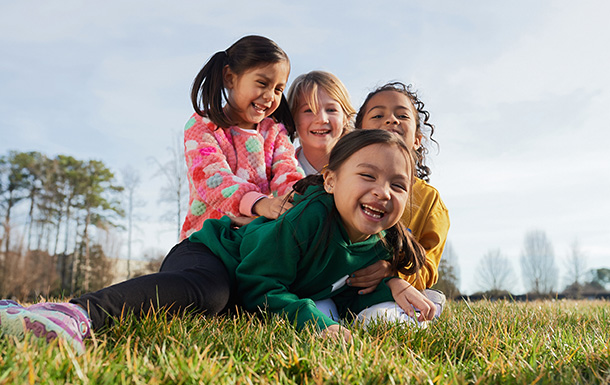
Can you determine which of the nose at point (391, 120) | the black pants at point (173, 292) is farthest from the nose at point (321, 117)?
the black pants at point (173, 292)

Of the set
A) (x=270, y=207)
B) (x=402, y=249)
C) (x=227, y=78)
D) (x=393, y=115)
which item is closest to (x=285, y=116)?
(x=227, y=78)

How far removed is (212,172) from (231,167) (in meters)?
0.25

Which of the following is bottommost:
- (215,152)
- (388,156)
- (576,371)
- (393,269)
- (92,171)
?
(576,371)

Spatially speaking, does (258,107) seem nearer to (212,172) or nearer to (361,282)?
(212,172)

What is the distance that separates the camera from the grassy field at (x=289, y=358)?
4.25 feet

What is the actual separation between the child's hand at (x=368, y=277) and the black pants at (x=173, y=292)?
29.6 inches

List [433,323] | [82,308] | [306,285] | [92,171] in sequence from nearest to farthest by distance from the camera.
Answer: [82,308] → [433,323] → [306,285] → [92,171]

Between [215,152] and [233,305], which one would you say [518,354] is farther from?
[215,152]

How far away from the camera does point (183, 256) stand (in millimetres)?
2852

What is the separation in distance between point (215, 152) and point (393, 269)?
1569mm

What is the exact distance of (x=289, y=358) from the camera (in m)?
1.54

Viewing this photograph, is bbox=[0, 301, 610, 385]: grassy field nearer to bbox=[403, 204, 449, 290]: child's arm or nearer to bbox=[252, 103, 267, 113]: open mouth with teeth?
bbox=[403, 204, 449, 290]: child's arm

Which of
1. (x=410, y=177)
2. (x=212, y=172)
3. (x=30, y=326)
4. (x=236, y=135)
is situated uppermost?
(x=236, y=135)

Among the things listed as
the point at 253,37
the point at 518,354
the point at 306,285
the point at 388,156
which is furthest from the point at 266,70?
the point at 518,354
